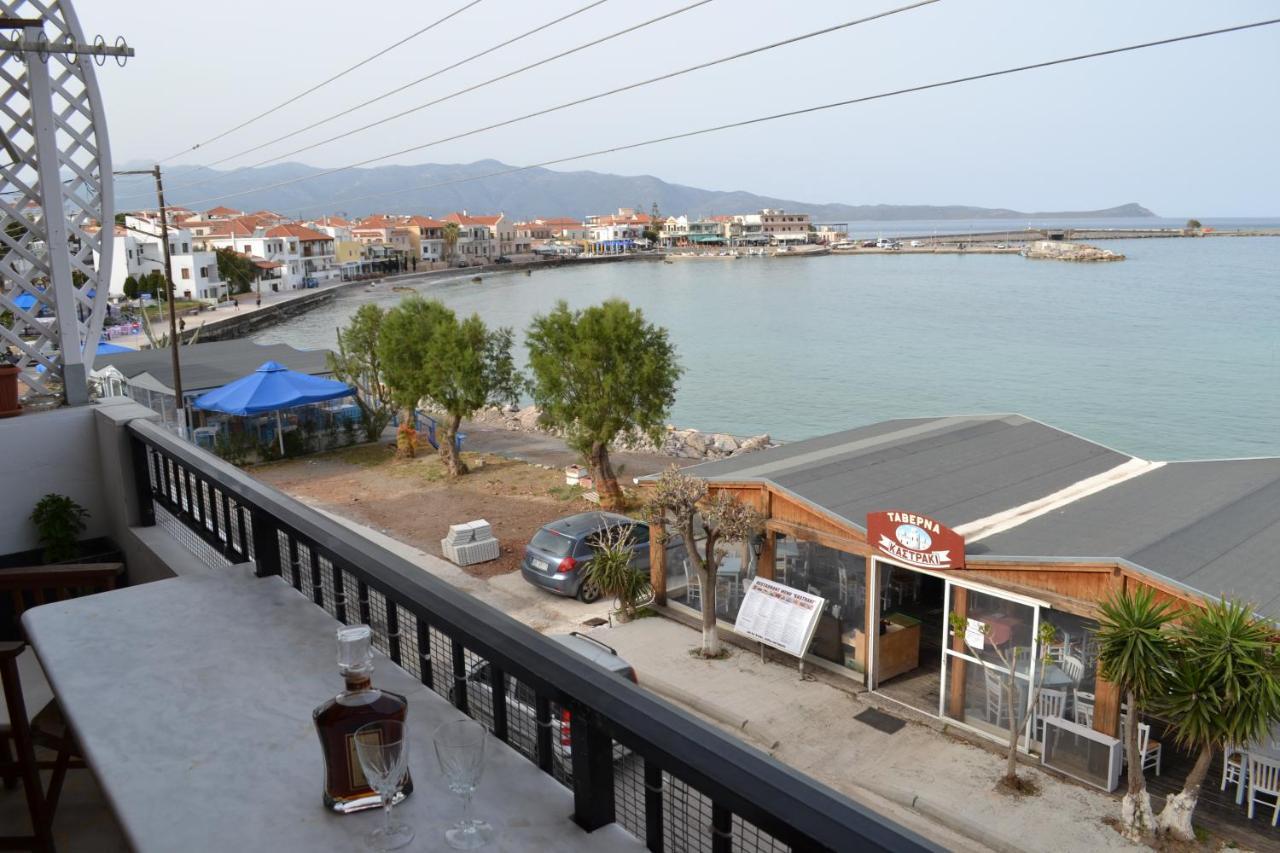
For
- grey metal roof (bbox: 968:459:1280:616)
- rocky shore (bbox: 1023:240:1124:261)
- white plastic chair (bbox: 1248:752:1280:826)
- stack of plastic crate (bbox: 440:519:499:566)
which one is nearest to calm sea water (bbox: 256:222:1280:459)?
rocky shore (bbox: 1023:240:1124:261)

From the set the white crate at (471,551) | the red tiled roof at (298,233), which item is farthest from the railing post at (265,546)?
the red tiled roof at (298,233)

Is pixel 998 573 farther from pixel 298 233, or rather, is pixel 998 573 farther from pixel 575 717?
pixel 298 233

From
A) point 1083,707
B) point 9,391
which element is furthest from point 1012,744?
point 9,391

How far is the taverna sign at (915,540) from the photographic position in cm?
777

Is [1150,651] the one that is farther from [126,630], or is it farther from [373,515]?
[373,515]

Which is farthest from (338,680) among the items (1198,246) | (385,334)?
(1198,246)

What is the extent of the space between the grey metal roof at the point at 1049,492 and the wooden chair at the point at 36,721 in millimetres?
6446

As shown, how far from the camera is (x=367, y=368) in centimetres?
2091

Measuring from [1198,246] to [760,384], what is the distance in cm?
13543

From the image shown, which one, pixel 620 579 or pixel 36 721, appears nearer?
pixel 36 721

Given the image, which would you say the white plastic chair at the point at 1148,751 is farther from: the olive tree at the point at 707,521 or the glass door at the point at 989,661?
the olive tree at the point at 707,521

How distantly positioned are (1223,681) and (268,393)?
16.8m

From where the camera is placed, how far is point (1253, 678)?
5.77m

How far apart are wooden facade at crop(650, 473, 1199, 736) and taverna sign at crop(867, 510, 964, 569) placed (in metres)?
0.11
